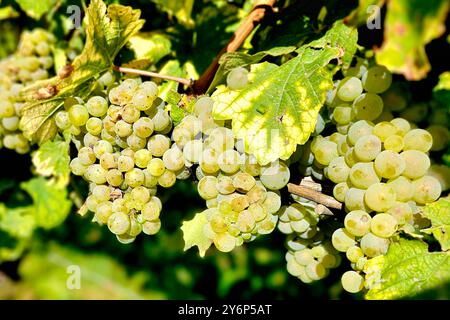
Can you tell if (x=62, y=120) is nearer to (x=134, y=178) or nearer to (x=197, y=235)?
(x=134, y=178)

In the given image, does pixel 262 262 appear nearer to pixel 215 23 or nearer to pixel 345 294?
pixel 345 294

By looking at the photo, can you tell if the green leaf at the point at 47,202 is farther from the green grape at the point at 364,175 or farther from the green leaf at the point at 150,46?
the green grape at the point at 364,175

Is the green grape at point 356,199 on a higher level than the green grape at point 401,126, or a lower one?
lower

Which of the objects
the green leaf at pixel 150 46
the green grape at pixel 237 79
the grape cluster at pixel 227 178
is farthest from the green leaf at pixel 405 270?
the green leaf at pixel 150 46

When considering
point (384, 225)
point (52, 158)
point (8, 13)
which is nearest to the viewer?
point (384, 225)

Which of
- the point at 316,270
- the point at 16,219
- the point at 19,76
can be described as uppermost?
the point at 19,76

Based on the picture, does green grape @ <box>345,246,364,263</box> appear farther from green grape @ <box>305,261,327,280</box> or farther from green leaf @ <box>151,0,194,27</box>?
green leaf @ <box>151,0,194,27</box>

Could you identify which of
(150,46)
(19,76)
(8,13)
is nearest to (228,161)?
(150,46)
